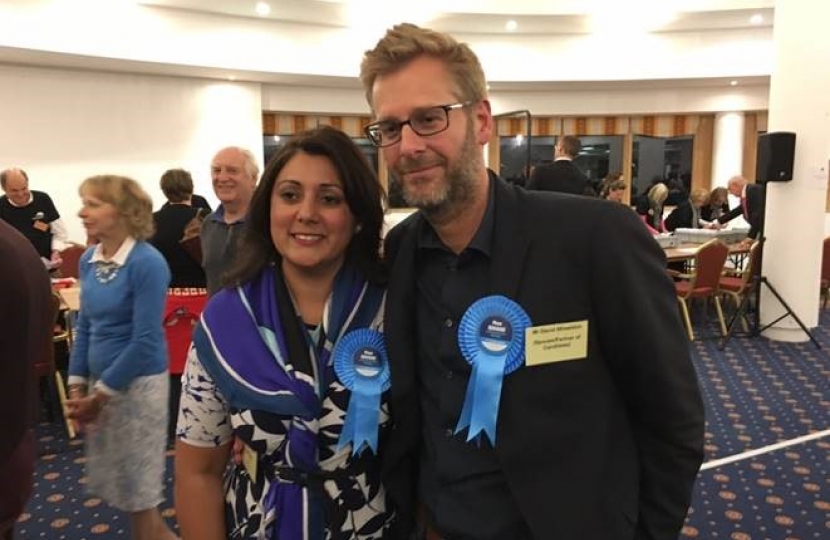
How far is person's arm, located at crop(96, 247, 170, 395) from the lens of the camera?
232 centimetres

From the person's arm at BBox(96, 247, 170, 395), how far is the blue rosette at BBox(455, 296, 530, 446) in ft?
5.10

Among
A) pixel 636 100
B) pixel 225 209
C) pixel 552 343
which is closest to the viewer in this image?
pixel 552 343

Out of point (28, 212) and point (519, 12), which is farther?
point (519, 12)

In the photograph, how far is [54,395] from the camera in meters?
4.43

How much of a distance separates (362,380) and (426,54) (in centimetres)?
64

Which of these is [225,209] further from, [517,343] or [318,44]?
[318,44]

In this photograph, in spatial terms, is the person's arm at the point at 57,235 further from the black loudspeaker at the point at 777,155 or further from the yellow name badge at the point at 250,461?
the black loudspeaker at the point at 777,155

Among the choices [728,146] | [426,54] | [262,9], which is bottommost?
[426,54]

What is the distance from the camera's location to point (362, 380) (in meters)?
1.30

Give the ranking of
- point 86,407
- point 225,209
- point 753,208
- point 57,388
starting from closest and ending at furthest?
point 86,407 < point 225,209 < point 57,388 < point 753,208

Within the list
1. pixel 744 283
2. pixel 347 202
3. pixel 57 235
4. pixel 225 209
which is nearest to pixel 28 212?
pixel 57 235

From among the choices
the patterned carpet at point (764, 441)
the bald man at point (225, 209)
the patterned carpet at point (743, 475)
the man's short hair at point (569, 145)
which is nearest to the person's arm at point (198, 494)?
the bald man at point (225, 209)

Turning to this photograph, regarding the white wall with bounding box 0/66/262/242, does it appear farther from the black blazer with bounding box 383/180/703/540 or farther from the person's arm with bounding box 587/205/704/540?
the person's arm with bounding box 587/205/704/540

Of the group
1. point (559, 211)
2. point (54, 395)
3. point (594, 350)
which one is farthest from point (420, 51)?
point (54, 395)
